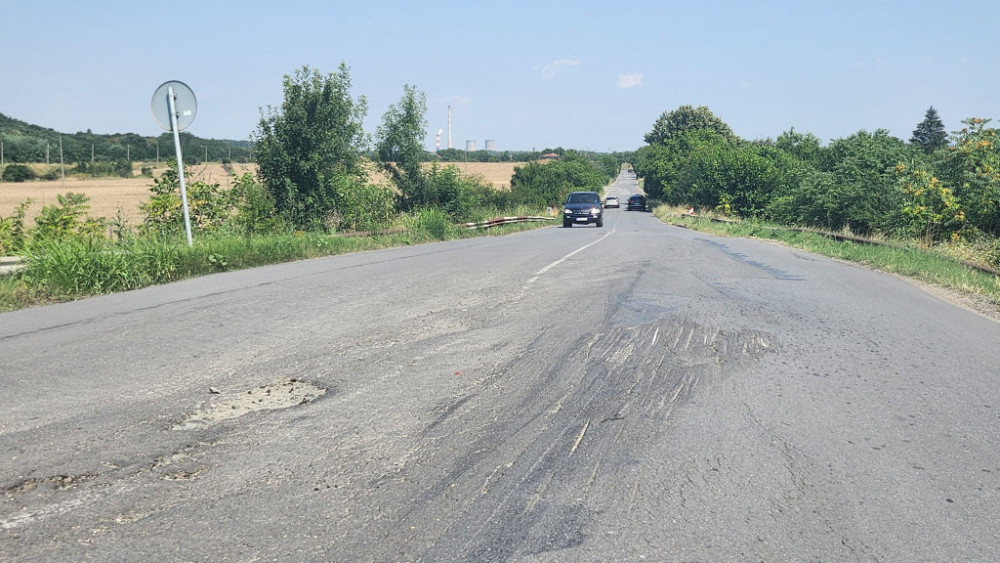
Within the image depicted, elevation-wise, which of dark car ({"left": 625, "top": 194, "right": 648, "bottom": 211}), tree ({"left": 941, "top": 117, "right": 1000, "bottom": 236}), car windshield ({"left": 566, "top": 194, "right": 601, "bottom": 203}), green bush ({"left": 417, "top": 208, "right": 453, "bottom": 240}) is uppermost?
tree ({"left": 941, "top": 117, "right": 1000, "bottom": 236})

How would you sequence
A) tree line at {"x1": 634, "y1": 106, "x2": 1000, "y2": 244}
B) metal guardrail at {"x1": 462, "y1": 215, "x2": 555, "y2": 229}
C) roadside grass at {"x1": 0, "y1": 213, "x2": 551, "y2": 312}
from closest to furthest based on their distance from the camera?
roadside grass at {"x1": 0, "y1": 213, "x2": 551, "y2": 312} → tree line at {"x1": 634, "y1": 106, "x2": 1000, "y2": 244} → metal guardrail at {"x1": 462, "y1": 215, "x2": 555, "y2": 229}

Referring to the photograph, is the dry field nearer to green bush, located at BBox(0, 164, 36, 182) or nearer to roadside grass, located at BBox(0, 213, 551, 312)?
green bush, located at BBox(0, 164, 36, 182)

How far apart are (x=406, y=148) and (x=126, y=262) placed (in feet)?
100

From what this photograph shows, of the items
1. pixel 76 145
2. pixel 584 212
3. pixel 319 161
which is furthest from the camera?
pixel 76 145

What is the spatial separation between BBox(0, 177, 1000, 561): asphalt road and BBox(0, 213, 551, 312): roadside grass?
1817 mm

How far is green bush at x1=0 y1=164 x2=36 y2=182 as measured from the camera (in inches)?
2680

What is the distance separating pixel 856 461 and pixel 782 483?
61cm

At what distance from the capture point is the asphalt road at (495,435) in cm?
293

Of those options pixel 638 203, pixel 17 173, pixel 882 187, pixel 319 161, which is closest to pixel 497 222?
pixel 319 161

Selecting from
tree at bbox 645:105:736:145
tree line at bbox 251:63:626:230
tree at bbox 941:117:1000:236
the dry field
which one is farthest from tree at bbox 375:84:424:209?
tree at bbox 645:105:736:145

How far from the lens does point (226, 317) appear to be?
7.51 meters

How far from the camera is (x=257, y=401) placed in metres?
4.69

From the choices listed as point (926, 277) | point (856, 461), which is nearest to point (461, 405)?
point (856, 461)

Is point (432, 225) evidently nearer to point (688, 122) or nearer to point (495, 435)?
point (495, 435)
